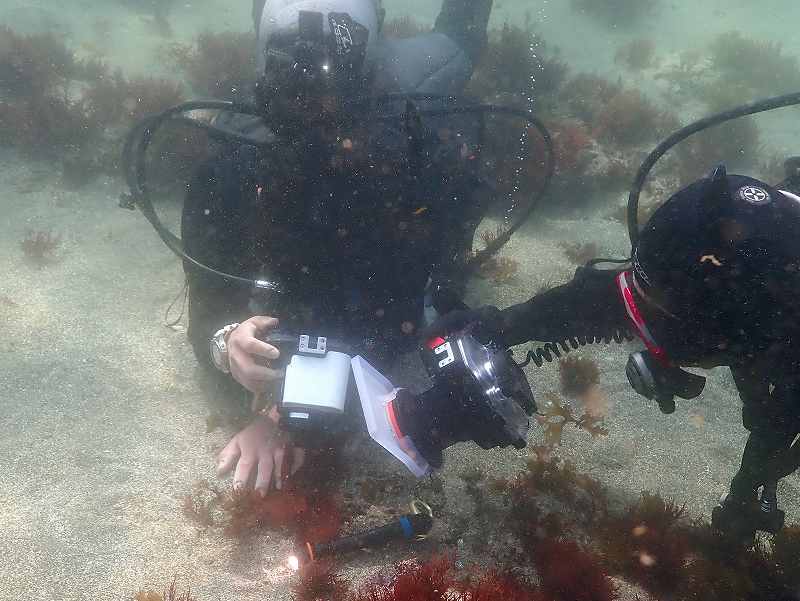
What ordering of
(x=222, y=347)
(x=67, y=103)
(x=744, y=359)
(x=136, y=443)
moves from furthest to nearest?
(x=67, y=103) → (x=136, y=443) → (x=222, y=347) → (x=744, y=359)

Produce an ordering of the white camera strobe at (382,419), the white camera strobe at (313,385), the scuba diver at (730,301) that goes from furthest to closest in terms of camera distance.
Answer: the white camera strobe at (313,385) → the white camera strobe at (382,419) → the scuba diver at (730,301)

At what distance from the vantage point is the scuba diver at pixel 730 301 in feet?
6.42

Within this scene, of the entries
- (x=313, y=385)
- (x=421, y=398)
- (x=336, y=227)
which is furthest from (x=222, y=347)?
(x=421, y=398)

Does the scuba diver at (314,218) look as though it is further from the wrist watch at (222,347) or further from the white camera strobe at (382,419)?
the white camera strobe at (382,419)

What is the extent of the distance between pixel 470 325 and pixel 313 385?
3.24ft

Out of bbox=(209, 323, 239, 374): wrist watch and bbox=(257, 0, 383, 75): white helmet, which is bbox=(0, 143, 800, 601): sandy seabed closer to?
bbox=(209, 323, 239, 374): wrist watch

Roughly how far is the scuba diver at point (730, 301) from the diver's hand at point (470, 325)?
2.70ft

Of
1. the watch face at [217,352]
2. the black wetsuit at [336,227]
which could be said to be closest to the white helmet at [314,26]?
the black wetsuit at [336,227]

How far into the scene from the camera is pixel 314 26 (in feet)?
10.5

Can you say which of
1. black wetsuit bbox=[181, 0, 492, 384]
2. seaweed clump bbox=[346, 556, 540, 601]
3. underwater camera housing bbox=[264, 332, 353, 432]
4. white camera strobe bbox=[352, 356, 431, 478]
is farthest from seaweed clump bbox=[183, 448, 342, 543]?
black wetsuit bbox=[181, 0, 492, 384]

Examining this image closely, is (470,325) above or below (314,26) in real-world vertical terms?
below

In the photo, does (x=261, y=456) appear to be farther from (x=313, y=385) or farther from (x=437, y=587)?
(x=437, y=587)

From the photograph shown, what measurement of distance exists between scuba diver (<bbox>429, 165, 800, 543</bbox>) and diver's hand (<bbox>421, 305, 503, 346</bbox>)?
822 millimetres

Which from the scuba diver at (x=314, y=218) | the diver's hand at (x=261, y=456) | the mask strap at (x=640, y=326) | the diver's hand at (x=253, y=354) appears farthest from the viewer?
the diver's hand at (x=261, y=456)
